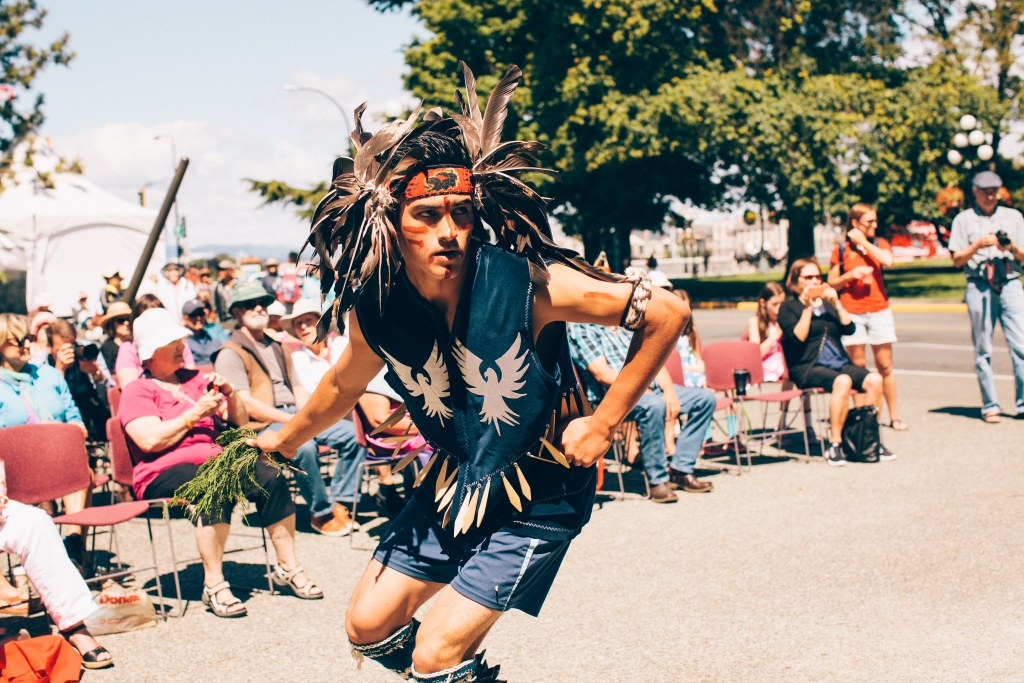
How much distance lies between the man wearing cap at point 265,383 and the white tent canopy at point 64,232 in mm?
9509

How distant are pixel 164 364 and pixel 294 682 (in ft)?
7.32

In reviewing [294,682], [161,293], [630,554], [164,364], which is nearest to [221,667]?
[294,682]

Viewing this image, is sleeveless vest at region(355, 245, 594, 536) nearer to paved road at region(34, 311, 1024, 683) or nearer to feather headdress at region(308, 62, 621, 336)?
feather headdress at region(308, 62, 621, 336)

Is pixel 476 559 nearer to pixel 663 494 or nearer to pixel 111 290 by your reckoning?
pixel 663 494

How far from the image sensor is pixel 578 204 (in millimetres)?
31656

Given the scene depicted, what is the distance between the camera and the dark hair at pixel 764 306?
9.01 metres

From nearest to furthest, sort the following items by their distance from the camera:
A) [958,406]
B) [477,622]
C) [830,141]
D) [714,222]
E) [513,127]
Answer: [477,622] < [958,406] < [830,141] < [513,127] < [714,222]

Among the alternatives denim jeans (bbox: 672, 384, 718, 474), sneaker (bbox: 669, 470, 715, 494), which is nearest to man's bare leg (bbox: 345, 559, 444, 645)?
sneaker (bbox: 669, 470, 715, 494)

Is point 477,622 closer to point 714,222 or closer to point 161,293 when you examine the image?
point 161,293

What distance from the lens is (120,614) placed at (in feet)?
16.0

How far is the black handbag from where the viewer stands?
7859 mm

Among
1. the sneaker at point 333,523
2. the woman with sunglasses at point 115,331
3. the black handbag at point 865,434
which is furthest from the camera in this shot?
the woman with sunglasses at point 115,331

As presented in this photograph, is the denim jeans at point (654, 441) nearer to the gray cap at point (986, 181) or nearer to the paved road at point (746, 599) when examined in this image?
the paved road at point (746, 599)

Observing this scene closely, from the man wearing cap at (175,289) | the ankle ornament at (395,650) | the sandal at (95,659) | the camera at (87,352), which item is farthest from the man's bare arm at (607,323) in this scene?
the man wearing cap at (175,289)
